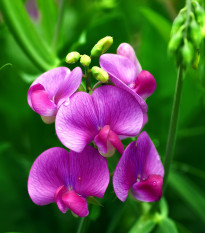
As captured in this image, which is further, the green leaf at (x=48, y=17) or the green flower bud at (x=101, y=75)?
the green leaf at (x=48, y=17)

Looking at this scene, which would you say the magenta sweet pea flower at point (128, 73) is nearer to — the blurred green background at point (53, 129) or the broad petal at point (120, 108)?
the broad petal at point (120, 108)

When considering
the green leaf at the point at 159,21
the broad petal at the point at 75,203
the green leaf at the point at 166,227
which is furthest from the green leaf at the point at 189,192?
the broad petal at the point at 75,203

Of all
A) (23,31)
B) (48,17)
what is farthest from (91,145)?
(48,17)

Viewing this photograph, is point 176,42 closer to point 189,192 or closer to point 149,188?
point 149,188

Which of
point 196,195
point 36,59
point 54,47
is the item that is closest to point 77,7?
point 54,47

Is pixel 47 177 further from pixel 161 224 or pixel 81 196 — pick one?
pixel 161 224

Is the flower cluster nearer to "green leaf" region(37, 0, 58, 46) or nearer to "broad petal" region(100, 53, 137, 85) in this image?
"broad petal" region(100, 53, 137, 85)
